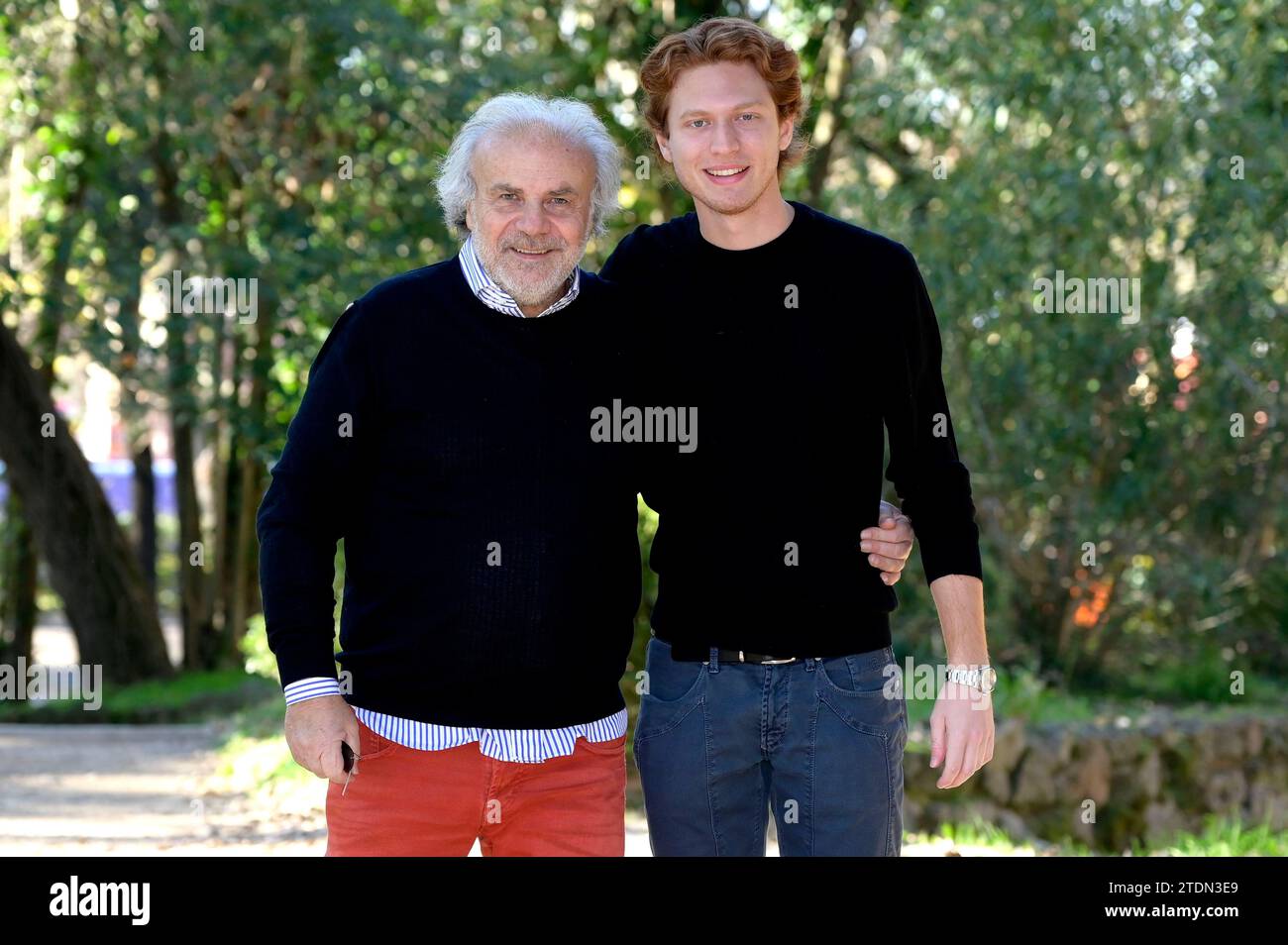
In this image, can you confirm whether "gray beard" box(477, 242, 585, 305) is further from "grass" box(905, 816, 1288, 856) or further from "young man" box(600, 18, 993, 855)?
"grass" box(905, 816, 1288, 856)

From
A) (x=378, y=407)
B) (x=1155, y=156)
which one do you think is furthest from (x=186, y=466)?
(x=378, y=407)

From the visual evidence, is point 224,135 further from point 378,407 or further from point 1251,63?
point 378,407

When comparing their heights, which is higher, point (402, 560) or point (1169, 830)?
point (402, 560)

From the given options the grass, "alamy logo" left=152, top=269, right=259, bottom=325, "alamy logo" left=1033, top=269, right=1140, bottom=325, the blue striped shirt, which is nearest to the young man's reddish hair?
the blue striped shirt

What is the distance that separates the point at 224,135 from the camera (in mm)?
9188

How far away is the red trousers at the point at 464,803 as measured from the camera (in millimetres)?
2605

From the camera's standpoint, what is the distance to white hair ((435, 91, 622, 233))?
Answer: 2.78m

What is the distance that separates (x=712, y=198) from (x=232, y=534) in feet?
33.1

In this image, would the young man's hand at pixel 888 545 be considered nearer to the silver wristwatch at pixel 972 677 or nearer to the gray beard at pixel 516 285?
the silver wristwatch at pixel 972 677

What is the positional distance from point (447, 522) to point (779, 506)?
58 centimetres
